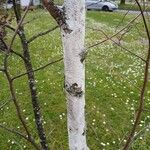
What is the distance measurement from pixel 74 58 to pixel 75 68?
8 cm

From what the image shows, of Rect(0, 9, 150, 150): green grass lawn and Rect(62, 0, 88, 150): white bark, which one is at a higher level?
Rect(62, 0, 88, 150): white bark

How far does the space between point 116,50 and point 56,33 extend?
6087mm

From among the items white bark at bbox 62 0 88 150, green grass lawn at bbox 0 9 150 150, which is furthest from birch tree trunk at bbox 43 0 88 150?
green grass lawn at bbox 0 9 150 150

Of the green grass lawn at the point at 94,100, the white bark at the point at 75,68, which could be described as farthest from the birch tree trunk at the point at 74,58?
the green grass lawn at the point at 94,100

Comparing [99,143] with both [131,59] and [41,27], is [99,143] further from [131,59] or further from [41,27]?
[41,27]

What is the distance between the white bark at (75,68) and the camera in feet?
8.11

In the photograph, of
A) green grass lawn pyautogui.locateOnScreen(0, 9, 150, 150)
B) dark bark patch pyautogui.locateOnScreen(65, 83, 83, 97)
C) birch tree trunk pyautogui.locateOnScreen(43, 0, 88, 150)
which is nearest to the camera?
birch tree trunk pyautogui.locateOnScreen(43, 0, 88, 150)

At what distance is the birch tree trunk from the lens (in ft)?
8.09

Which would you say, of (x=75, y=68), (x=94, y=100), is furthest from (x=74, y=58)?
A: (x=94, y=100)

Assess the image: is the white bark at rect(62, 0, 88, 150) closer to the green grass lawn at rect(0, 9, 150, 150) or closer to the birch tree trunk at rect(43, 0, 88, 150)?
the birch tree trunk at rect(43, 0, 88, 150)

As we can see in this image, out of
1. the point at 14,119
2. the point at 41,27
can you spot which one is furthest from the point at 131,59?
the point at 41,27

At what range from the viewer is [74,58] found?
2.58m

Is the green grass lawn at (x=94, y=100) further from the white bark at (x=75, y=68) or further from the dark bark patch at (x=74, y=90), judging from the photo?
the dark bark patch at (x=74, y=90)

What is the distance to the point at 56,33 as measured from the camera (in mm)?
23688
